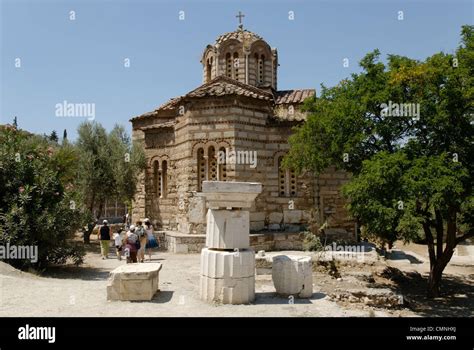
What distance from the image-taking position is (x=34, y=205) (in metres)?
9.89

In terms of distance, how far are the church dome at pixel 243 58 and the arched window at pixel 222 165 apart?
23.5 ft

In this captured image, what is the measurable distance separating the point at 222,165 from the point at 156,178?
4.53 metres

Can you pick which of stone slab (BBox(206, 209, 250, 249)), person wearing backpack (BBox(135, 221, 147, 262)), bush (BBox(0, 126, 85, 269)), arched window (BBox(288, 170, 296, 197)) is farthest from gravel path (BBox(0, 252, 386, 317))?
arched window (BBox(288, 170, 296, 197))

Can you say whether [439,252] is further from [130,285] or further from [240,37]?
[240,37]

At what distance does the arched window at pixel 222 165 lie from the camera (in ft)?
48.0

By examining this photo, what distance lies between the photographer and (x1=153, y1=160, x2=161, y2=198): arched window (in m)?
17.9

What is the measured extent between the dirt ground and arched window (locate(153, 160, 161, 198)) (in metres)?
4.65

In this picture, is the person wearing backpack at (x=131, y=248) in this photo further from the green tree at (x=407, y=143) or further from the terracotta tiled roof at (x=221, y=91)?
the terracotta tiled roof at (x=221, y=91)

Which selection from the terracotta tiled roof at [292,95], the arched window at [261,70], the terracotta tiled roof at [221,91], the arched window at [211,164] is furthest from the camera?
the arched window at [261,70]

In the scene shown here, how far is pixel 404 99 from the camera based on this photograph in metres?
10.5

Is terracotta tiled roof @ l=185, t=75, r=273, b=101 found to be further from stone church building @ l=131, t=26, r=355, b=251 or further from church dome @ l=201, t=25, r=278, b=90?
church dome @ l=201, t=25, r=278, b=90

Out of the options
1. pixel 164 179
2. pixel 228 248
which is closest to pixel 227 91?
pixel 164 179

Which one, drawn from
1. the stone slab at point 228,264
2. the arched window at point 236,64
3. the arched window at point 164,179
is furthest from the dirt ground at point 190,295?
the arched window at point 236,64
